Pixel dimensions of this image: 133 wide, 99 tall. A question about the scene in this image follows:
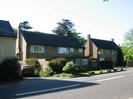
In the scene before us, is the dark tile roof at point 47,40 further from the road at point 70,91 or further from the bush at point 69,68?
the road at point 70,91

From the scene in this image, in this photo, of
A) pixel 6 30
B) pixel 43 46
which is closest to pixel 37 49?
pixel 43 46

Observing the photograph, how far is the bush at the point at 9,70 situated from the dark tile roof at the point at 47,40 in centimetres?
2658

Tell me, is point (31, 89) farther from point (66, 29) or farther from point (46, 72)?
point (66, 29)

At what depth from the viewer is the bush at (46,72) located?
151 feet

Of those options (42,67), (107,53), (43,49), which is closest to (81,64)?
(43,49)

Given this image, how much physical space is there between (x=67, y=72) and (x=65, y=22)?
78563 mm

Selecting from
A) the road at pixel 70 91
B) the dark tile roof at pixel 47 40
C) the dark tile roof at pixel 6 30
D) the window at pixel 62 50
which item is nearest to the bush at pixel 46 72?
the dark tile roof at pixel 6 30

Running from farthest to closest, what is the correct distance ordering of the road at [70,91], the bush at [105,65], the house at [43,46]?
1. the bush at [105,65]
2. the house at [43,46]
3. the road at [70,91]

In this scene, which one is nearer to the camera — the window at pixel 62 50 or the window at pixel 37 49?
the window at pixel 37 49

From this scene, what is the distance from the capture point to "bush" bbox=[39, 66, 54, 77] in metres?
46.1

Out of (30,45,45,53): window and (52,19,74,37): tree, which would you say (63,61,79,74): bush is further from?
(52,19,74,37): tree

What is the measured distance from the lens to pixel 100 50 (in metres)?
85.4

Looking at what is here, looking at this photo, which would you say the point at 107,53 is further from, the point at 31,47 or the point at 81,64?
the point at 31,47

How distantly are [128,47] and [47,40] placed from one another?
1841 inches
